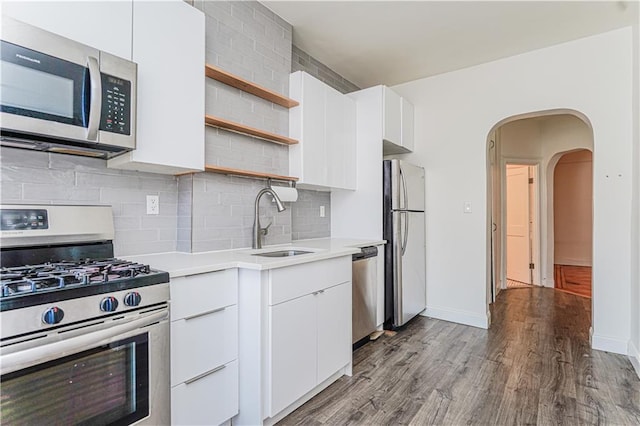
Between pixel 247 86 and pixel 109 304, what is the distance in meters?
1.64

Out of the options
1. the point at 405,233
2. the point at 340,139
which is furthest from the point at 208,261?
the point at 405,233


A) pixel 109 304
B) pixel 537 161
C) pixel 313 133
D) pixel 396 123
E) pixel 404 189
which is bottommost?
pixel 109 304

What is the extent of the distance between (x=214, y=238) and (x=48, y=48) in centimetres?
124

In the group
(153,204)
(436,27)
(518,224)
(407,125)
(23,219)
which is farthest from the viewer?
(518,224)

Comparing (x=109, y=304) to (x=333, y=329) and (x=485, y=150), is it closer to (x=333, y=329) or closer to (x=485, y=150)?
(x=333, y=329)

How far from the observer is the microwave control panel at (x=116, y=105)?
4.67 ft

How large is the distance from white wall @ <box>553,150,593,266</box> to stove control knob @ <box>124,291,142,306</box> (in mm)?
8247

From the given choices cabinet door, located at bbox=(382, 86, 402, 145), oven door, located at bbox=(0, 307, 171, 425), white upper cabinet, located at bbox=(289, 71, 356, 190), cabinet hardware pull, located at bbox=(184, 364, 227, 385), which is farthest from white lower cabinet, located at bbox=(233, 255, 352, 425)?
cabinet door, located at bbox=(382, 86, 402, 145)

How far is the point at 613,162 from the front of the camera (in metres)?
2.84

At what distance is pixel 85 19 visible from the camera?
1.41m

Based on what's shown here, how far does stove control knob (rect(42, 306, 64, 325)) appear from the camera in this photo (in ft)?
3.43

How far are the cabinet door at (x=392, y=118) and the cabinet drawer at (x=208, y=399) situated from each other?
247 cm

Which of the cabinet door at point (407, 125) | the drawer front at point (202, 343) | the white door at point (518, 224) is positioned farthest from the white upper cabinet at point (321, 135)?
the white door at point (518, 224)

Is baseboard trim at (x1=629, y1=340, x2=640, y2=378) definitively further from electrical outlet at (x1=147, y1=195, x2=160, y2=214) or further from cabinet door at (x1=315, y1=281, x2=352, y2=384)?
electrical outlet at (x1=147, y1=195, x2=160, y2=214)
